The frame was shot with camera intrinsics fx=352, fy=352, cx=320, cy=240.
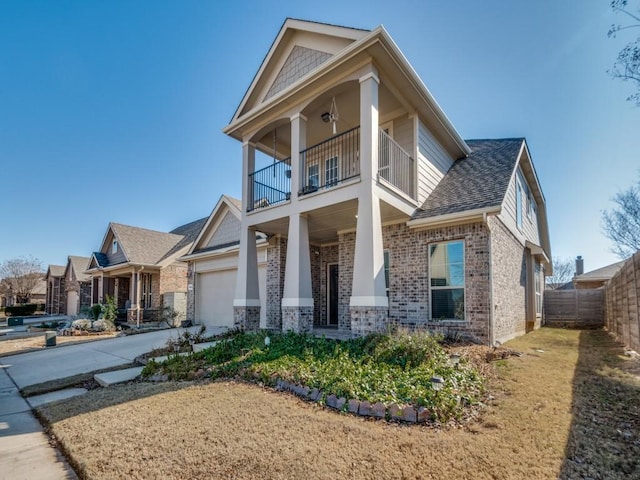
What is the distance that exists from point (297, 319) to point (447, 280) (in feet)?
12.8

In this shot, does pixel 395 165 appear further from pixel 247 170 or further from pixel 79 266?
pixel 79 266

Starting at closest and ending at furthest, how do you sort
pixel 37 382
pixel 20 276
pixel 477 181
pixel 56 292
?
pixel 37 382, pixel 477 181, pixel 56 292, pixel 20 276

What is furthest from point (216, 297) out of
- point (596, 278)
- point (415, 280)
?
point (596, 278)

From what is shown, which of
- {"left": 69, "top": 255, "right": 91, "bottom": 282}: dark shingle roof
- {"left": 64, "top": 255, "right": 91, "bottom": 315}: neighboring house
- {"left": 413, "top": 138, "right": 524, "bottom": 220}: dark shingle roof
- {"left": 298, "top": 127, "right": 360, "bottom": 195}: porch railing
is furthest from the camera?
{"left": 69, "top": 255, "right": 91, "bottom": 282}: dark shingle roof

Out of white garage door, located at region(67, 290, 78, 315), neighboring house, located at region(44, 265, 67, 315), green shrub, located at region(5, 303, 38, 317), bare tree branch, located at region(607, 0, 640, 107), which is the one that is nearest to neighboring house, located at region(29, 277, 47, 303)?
neighboring house, located at region(44, 265, 67, 315)

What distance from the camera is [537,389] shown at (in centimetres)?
521

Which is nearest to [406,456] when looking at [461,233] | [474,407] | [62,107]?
[474,407]

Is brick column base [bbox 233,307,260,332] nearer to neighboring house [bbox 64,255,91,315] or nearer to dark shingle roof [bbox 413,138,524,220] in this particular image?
dark shingle roof [bbox 413,138,524,220]

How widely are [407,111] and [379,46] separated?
251 cm

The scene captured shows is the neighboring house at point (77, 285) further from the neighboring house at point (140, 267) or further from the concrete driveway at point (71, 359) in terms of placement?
the concrete driveway at point (71, 359)

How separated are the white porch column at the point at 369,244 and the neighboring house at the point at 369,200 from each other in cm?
3

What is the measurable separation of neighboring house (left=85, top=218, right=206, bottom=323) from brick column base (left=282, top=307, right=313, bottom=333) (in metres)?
11.2

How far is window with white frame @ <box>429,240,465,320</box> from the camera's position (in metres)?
8.70

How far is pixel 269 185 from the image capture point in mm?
11188
